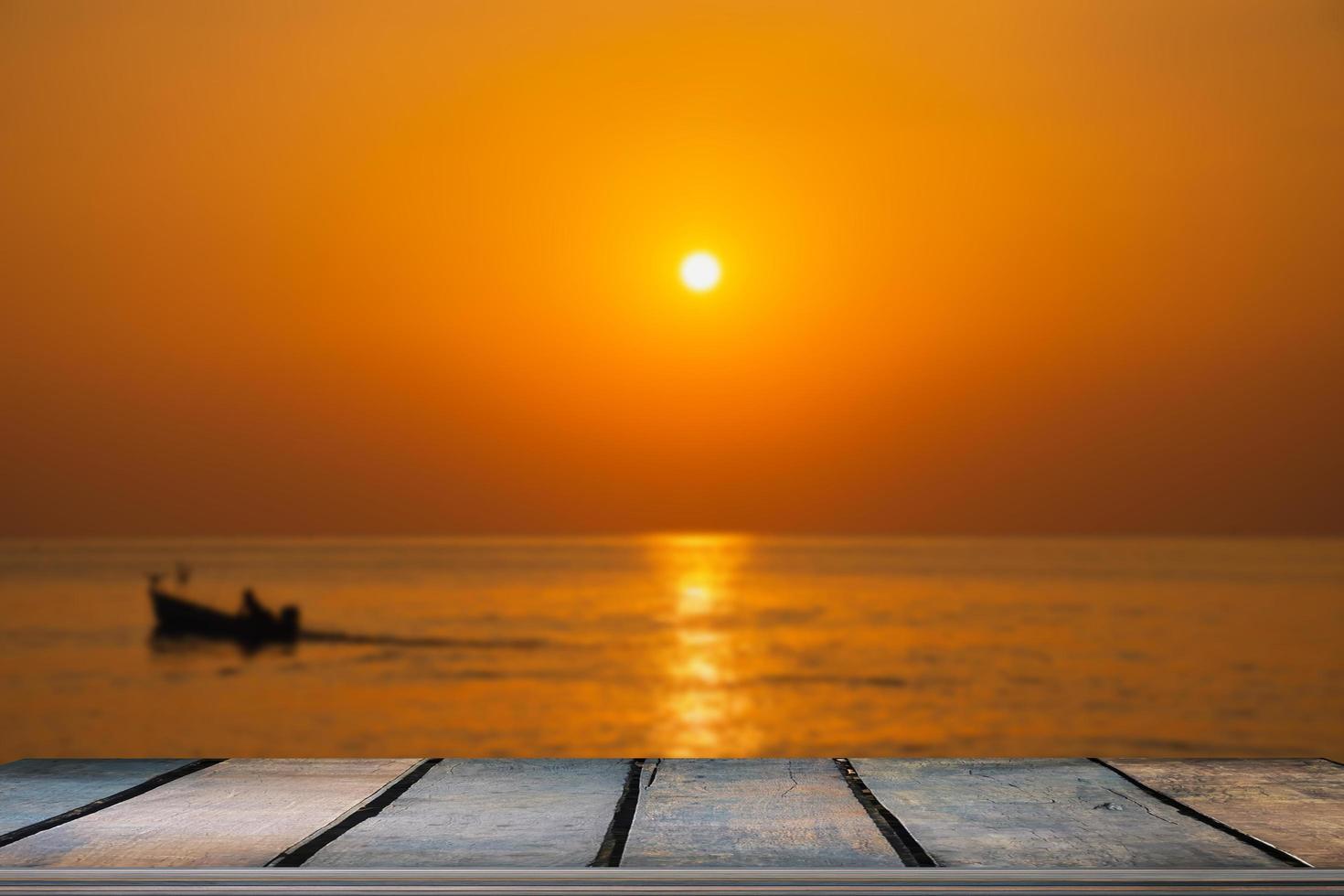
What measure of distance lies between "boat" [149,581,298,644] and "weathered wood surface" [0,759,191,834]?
141 feet

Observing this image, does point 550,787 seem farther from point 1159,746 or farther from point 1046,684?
point 1046,684

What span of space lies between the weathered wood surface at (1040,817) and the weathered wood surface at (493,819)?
641 mm

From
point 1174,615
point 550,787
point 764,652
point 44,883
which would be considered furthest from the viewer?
point 1174,615

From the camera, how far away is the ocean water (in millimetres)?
26641

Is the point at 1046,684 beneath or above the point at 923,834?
beneath

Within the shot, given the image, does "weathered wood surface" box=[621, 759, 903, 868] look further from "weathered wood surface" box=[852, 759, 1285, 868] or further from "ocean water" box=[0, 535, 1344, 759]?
"ocean water" box=[0, 535, 1344, 759]

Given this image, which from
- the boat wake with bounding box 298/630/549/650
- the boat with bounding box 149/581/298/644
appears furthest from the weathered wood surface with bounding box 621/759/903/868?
the boat with bounding box 149/581/298/644

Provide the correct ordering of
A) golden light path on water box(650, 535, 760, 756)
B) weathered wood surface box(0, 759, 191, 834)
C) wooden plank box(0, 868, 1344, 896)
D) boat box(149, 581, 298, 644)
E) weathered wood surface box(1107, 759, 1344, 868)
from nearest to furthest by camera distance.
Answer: wooden plank box(0, 868, 1344, 896) → weathered wood surface box(1107, 759, 1344, 868) → weathered wood surface box(0, 759, 191, 834) → golden light path on water box(650, 535, 760, 756) → boat box(149, 581, 298, 644)

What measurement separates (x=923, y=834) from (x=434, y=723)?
90.3 feet

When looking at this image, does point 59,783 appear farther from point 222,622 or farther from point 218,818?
point 222,622

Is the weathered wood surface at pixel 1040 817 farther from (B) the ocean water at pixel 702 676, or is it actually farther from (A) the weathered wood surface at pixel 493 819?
(B) the ocean water at pixel 702 676

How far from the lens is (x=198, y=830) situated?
244 cm

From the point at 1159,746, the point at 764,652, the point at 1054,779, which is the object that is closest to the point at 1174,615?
the point at 764,652

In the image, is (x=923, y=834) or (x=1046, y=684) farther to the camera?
(x=1046, y=684)
